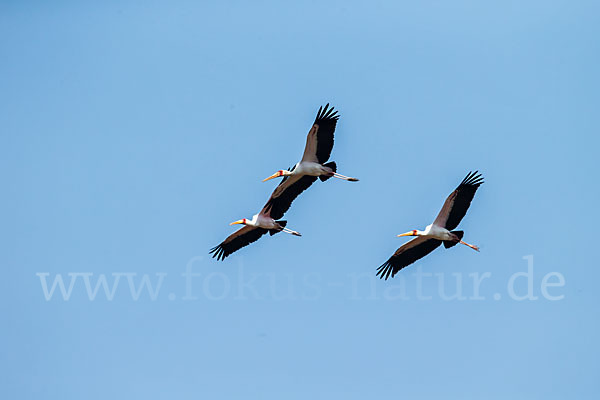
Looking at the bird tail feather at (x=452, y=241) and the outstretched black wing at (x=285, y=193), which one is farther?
the outstretched black wing at (x=285, y=193)

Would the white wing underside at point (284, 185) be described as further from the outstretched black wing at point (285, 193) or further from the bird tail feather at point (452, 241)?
the bird tail feather at point (452, 241)

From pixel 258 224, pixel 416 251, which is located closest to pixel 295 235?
pixel 258 224

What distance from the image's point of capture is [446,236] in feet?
107

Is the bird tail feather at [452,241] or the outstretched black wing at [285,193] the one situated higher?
the outstretched black wing at [285,193]

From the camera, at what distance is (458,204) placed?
105 feet

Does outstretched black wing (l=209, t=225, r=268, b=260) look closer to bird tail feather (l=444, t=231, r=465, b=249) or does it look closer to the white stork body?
the white stork body

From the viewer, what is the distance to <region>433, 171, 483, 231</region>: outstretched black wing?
31.6 m

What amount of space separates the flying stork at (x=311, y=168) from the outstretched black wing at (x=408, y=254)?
2.33 m

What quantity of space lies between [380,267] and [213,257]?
478cm

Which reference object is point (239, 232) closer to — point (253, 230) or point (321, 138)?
point (253, 230)

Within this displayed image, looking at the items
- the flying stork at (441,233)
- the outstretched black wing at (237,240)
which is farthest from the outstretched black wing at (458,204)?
the outstretched black wing at (237,240)

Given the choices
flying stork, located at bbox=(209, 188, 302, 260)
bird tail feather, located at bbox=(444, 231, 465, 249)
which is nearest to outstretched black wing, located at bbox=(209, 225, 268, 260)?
flying stork, located at bbox=(209, 188, 302, 260)

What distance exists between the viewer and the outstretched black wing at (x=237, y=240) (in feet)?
115

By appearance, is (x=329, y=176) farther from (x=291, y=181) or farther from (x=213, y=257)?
(x=213, y=257)
